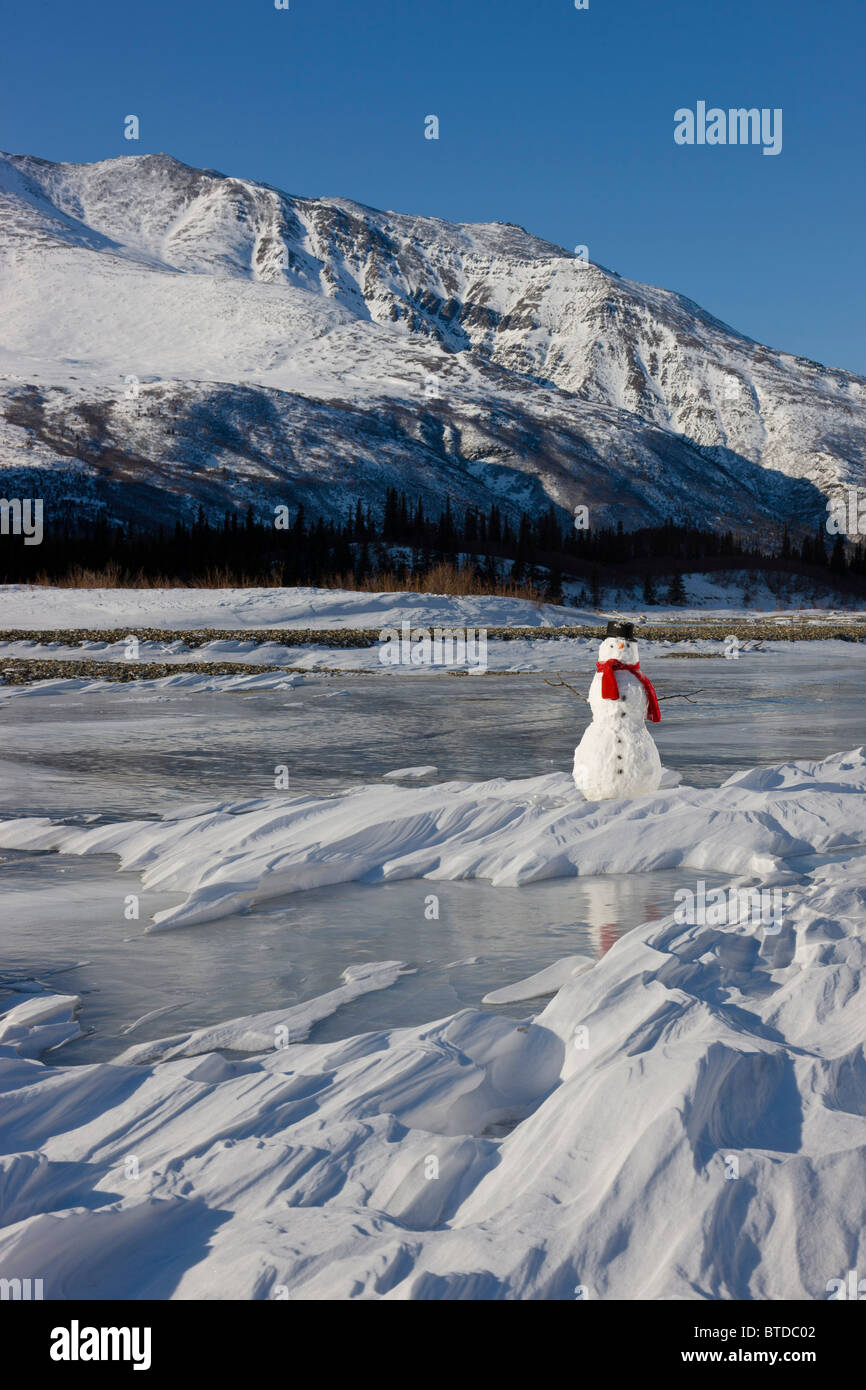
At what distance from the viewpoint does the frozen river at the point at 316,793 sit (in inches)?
176

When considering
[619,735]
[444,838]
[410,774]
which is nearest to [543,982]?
[444,838]

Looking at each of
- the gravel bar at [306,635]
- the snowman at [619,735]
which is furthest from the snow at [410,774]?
the gravel bar at [306,635]

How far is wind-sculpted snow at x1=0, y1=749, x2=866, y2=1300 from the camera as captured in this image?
2502mm

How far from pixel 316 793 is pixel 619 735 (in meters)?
2.36

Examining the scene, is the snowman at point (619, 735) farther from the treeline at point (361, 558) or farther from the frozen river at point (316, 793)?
the treeline at point (361, 558)

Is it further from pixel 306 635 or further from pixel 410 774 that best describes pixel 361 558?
pixel 410 774

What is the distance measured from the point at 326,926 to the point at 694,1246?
3.05 meters

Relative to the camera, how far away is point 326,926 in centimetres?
536

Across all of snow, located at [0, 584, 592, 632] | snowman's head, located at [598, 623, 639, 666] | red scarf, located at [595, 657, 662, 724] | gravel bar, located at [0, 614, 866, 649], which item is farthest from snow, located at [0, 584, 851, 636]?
red scarf, located at [595, 657, 662, 724]

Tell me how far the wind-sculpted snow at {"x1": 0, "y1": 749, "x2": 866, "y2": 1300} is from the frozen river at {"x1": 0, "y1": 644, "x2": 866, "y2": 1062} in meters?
0.35

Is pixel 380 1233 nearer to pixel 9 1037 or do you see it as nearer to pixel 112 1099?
pixel 112 1099

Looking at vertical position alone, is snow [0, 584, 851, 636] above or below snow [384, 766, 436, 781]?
above

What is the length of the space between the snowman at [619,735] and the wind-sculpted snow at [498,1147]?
2932 millimetres

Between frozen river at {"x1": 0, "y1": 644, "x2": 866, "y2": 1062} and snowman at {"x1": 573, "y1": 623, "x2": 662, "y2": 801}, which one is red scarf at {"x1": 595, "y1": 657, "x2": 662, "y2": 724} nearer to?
snowman at {"x1": 573, "y1": 623, "x2": 662, "y2": 801}
